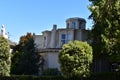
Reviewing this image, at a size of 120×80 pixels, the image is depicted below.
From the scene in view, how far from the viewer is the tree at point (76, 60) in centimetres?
3869

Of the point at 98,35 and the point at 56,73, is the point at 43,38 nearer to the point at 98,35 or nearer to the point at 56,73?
the point at 56,73

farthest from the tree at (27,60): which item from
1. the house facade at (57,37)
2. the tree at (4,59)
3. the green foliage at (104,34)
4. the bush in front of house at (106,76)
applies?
the bush in front of house at (106,76)

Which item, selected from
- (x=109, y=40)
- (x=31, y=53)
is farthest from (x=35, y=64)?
(x=109, y=40)

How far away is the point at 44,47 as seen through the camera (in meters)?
60.8

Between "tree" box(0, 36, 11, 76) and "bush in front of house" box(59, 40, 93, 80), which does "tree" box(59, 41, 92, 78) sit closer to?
"bush in front of house" box(59, 40, 93, 80)

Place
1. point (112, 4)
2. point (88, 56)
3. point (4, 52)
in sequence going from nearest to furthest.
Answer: point (112, 4)
point (88, 56)
point (4, 52)

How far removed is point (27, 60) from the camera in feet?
176

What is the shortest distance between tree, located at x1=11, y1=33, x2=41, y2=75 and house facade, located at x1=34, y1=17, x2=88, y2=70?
9.85 feet

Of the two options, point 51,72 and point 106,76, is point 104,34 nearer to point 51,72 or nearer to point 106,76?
point 106,76

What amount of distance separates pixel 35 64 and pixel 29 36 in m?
6.47

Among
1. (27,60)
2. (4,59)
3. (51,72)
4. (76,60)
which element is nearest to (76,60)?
(76,60)

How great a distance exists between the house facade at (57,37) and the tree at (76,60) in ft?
55.9

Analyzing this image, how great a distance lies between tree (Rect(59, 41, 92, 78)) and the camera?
127 feet

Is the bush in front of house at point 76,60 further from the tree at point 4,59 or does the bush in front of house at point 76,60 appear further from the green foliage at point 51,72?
the green foliage at point 51,72
